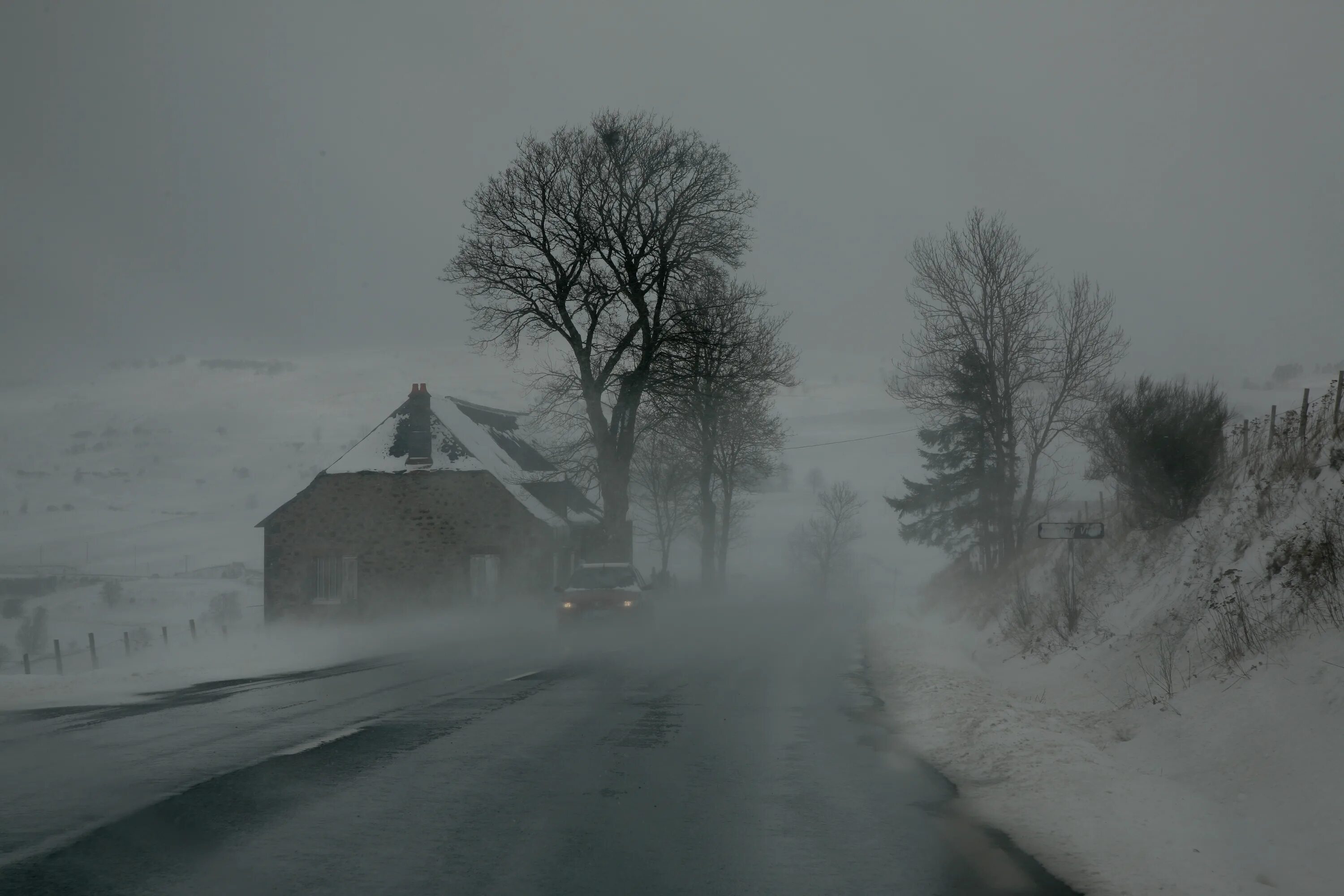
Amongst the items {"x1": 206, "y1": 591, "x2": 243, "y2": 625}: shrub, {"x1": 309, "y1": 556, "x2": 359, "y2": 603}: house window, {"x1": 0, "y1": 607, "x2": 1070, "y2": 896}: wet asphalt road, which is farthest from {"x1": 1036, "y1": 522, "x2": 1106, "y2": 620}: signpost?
{"x1": 206, "y1": 591, "x2": 243, "y2": 625}: shrub

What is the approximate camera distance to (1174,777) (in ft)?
27.0

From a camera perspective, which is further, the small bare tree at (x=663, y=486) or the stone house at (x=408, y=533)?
the small bare tree at (x=663, y=486)

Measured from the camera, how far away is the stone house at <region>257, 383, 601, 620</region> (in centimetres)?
4125

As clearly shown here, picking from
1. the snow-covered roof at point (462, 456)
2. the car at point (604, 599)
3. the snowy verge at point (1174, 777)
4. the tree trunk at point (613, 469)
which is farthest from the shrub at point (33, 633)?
the snowy verge at point (1174, 777)

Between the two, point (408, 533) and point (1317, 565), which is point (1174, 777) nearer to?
point (1317, 565)

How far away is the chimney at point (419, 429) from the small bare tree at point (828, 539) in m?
53.2

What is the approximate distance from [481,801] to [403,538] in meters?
35.6

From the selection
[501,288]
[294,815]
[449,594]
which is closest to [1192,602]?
[294,815]

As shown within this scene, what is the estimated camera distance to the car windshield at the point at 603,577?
2631cm

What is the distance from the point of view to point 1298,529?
1111 centimetres

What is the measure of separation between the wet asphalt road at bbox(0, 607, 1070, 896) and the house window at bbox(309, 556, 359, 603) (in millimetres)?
29029

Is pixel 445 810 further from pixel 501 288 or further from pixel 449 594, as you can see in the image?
pixel 449 594

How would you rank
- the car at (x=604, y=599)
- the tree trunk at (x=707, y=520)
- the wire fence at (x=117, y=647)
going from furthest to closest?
the tree trunk at (x=707, y=520), the wire fence at (x=117, y=647), the car at (x=604, y=599)

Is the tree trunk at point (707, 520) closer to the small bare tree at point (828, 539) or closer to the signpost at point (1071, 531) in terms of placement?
the signpost at point (1071, 531)
